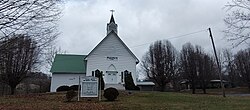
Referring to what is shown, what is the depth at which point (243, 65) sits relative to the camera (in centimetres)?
6312

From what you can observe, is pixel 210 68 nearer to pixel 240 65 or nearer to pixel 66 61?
pixel 240 65

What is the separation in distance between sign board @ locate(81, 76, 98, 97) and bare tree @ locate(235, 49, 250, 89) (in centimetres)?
4823

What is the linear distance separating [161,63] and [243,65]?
21183mm

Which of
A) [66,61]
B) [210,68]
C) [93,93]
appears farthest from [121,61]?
[210,68]

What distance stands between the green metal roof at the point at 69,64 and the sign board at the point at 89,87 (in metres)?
15.8

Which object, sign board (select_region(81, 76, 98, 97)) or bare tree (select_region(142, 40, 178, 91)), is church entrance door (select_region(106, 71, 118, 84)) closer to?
sign board (select_region(81, 76, 98, 97))

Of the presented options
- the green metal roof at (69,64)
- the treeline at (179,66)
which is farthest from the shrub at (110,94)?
the treeline at (179,66)

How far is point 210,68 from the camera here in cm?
5781

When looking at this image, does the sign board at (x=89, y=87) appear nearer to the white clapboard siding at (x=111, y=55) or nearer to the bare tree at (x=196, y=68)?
the white clapboard siding at (x=111, y=55)

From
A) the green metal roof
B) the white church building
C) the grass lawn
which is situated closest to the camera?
the grass lawn

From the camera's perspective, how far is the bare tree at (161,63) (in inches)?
2128

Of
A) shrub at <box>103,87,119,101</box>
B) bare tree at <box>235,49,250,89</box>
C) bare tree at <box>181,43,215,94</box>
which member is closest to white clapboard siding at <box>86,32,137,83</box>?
shrub at <box>103,87,119,101</box>

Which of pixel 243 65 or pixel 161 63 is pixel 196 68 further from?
pixel 243 65

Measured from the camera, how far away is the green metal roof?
39.1 meters
